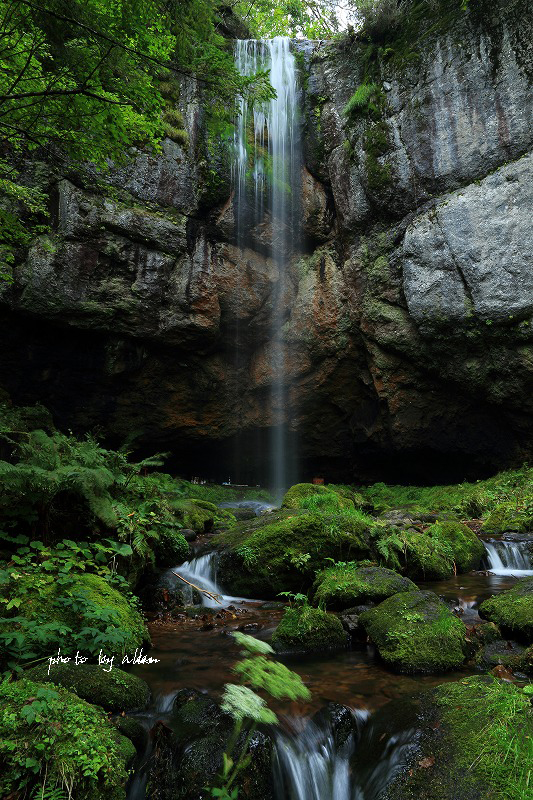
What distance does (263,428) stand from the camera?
16.2 meters

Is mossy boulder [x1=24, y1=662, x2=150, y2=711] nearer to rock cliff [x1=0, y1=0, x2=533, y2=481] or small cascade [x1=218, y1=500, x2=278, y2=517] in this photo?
rock cliff [x1=0, y1=0, x2=533, y2=481]

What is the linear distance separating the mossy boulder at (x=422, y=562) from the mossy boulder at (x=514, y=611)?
5.08 feet

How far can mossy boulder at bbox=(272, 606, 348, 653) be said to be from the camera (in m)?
4.41

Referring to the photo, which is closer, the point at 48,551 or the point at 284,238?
the point at 48,551

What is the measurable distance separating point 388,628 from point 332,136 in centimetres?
1405

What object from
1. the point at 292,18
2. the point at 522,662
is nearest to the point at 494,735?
the point at 522,662

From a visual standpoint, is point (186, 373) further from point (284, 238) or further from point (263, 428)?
point (284, 238)

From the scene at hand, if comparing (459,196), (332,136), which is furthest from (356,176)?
(459,196)

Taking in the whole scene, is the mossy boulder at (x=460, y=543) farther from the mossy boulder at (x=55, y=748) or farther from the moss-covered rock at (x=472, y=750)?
the mossy boulder at (x=55, y=748)

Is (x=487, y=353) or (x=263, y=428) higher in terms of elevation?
(x=487, y=353)

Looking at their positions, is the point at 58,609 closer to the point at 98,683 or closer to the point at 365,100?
the point at 98,683

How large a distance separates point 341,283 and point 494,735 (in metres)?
12.6

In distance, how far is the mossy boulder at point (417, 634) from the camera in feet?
12.8

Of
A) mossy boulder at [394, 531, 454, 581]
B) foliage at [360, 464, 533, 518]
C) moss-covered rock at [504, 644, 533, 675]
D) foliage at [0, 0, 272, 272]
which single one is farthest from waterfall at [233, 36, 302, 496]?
moss-covered rock at [504, 644, 533, 675]
